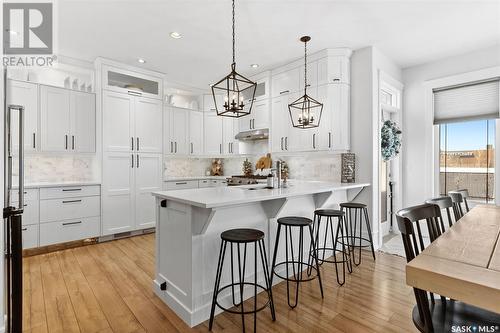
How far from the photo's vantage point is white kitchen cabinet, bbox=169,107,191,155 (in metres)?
5.26

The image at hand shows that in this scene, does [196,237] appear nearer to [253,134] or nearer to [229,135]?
[253,134]

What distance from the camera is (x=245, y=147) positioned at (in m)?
5.91

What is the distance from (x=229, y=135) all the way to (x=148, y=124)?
1900 mm

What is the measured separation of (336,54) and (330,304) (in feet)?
11.0

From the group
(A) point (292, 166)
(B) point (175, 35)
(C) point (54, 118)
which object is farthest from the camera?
(A) point (292, 166)

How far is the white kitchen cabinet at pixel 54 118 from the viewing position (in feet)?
12.3

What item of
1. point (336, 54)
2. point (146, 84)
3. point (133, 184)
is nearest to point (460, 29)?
point (336, 54)

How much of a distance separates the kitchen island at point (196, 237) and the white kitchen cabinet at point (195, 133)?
10.6 feet

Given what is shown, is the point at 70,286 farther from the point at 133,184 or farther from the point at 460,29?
the point at 460,29

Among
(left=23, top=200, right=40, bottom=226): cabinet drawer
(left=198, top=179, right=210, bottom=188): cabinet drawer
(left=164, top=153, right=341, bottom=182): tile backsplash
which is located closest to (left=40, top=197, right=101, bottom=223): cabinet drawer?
(left=23, top=200, right=40, bottom=226): cabinet drawer

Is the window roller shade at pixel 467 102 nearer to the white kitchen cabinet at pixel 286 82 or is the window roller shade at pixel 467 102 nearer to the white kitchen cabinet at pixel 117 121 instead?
the white kitchen cabinet at pixel 286 82

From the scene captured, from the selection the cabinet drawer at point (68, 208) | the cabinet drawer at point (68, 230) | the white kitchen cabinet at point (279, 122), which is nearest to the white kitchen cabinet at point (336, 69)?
the white kitchen cabinet at point (279, 122)

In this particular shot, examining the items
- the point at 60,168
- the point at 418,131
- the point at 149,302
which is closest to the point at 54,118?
the point at 60,168

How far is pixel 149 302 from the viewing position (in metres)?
2.34
